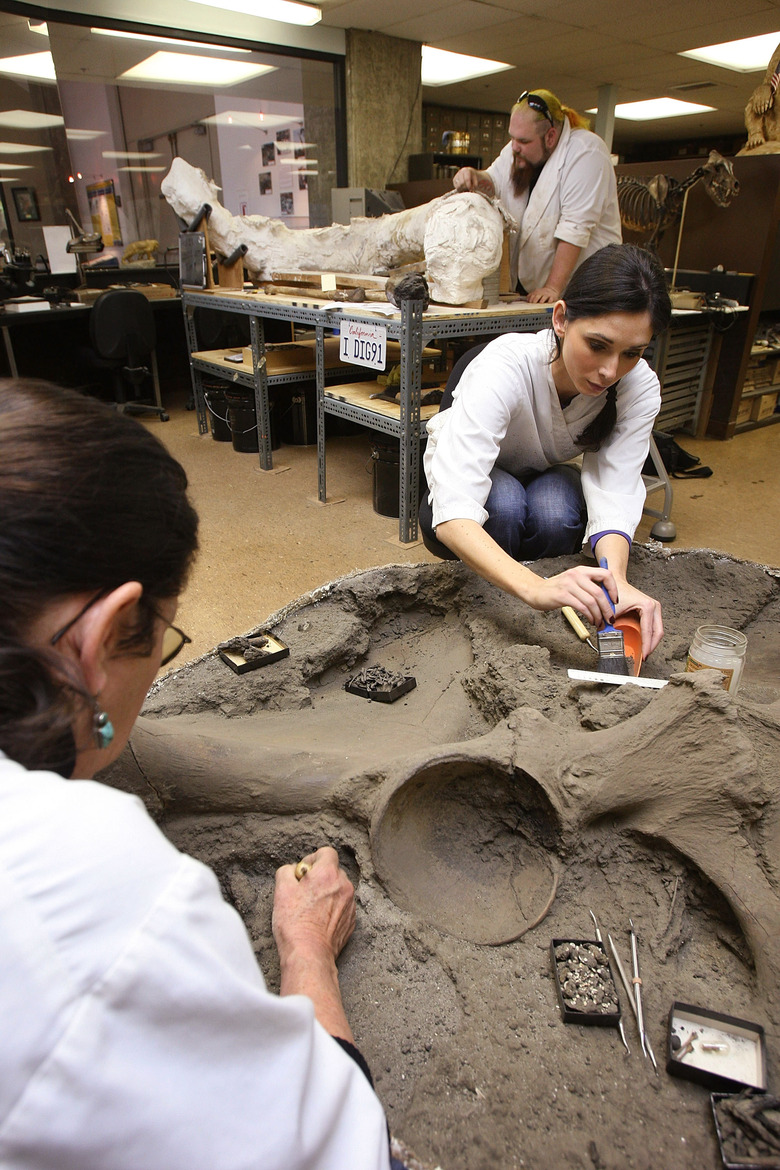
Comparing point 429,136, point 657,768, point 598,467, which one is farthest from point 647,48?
point 657,768

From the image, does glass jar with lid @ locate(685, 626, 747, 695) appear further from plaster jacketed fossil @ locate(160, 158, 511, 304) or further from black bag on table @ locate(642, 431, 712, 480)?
black bag on table @ locate(642, 431, 712, 480)

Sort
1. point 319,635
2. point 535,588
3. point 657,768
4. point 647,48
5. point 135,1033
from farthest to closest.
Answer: point 647,48 < point 319,635 < point 535,588 < point 657,768 < point 135,1033

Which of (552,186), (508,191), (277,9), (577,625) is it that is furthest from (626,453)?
(277,9)

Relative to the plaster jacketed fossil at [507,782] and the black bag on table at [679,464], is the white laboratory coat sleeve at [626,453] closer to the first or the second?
the plaster jacketed fossil at [507,782]

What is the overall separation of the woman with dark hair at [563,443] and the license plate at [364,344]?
103cm

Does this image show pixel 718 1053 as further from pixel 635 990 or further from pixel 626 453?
pixel 626 453

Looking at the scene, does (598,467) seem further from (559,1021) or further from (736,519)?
(736,519)

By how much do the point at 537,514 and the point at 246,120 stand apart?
595 cm

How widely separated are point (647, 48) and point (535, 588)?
785cm

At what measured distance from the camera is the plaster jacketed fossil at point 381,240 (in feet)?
11.2

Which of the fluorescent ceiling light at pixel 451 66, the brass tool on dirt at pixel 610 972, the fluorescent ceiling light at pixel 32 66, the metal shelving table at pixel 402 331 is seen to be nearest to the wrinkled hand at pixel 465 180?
the metal shelving table at pixel 402 331

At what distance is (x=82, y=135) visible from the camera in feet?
18.4

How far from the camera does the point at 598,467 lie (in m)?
2.10

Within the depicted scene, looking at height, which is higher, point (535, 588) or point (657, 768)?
point (535, 588)
